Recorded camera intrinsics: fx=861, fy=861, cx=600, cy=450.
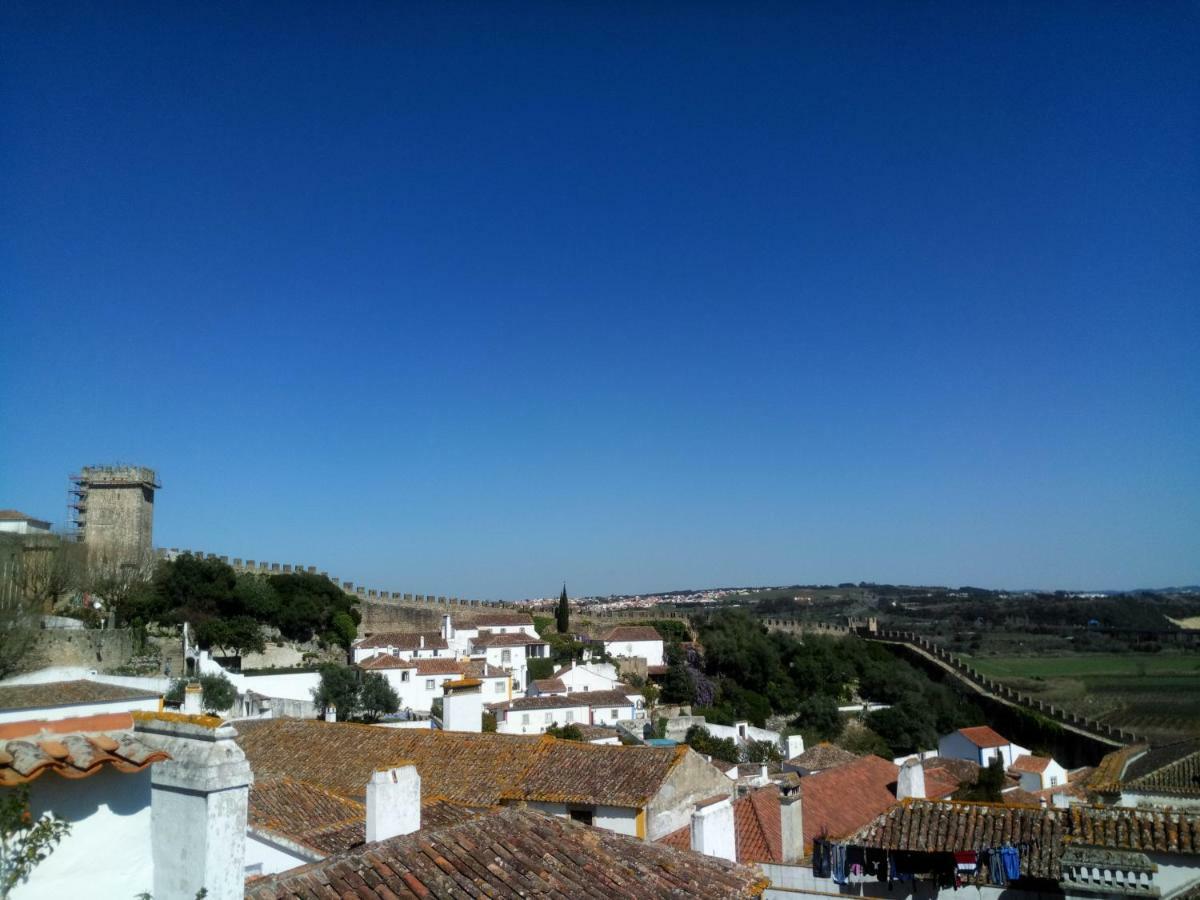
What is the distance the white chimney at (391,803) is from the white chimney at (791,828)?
6.84m

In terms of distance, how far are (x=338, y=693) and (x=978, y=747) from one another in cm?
2597

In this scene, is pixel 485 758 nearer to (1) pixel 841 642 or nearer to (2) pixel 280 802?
(2) pixel 280 802

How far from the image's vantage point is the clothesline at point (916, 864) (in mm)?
9086

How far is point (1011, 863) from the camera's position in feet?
29.6

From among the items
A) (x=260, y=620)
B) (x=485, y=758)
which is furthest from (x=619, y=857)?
(x=260, y=620)

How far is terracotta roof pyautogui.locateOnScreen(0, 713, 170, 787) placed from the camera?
2936mm

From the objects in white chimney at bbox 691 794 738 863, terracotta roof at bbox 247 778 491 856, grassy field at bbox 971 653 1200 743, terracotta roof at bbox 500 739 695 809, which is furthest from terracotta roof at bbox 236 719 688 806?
grassy field at bbox 971 653 1200 743

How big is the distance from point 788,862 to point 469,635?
110ft

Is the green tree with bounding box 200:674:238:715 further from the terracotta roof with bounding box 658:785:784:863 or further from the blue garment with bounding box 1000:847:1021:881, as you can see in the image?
the blue garment with bounding box 1000:847:1021:881

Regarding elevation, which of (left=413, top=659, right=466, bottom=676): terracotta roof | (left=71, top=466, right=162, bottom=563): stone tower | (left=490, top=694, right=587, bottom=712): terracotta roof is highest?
(left=71, top=466, right=162, bottom=563): stone tower

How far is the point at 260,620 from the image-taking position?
36344mm

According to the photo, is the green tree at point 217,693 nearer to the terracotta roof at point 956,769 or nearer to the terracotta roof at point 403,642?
→ the terracotta roof at point 403,642

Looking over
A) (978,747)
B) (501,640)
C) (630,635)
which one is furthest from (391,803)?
(630,635)

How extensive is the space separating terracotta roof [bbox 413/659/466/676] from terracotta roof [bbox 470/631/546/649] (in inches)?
251
